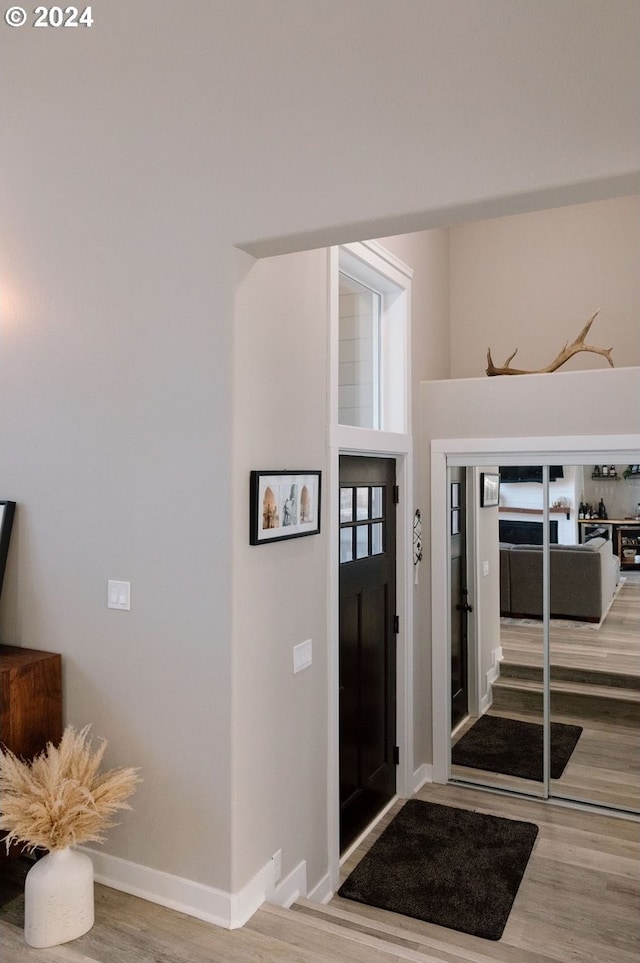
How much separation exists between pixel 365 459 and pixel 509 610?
1.31m

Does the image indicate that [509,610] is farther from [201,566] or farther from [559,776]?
[201,566]

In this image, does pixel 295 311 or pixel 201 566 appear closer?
pixel 201 566

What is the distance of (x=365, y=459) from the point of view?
3568 millimetres

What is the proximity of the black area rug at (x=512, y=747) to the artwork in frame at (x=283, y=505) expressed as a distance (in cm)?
203

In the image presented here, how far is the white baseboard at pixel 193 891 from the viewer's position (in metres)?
2.33

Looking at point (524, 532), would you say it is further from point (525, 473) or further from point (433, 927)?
point (433, 927)

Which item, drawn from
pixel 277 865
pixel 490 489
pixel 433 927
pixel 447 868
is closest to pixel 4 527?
pixel 277 865

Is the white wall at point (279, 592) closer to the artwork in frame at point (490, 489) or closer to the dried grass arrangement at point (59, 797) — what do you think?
the dried grass arrangement at point (59, 797)

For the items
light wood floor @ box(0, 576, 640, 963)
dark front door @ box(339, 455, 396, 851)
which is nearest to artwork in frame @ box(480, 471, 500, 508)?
dark front door @ box(339, 455, 396, 851)

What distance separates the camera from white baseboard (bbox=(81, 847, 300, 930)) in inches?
91.7

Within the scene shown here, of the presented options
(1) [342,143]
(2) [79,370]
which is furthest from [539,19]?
(2) [79,370]

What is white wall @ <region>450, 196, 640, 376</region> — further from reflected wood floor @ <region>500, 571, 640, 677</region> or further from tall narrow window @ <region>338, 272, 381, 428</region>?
reflected wood floor @ <region>500, 571, 640, 677</region>

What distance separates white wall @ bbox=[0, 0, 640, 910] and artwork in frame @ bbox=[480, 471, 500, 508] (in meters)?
1.55

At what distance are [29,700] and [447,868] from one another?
79.6 inches
